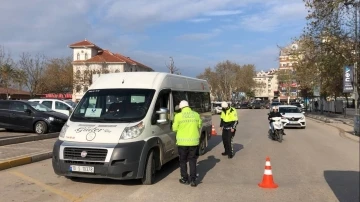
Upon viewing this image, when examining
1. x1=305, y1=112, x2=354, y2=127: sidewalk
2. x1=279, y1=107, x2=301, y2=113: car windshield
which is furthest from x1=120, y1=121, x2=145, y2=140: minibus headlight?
x1=305, y1=112, x2=354, y2=127: sidewalk

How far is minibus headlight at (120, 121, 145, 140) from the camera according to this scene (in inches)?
295

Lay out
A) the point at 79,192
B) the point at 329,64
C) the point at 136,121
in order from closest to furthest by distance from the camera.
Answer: the point at 79,192
the point at 136,121
the point at 329,64

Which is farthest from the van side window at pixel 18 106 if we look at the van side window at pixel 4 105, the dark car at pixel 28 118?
the van side window at pixel 4 105

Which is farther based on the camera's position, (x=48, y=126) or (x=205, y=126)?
(x=48, y=126)

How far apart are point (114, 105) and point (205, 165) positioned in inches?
128

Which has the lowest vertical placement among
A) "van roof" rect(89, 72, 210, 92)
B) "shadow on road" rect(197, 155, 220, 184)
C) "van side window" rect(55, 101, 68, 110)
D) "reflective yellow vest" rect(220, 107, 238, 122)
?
"shadow on road" rect(197, 155, 220, 184)

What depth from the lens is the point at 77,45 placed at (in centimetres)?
8531

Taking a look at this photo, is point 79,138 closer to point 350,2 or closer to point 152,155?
point 152,155

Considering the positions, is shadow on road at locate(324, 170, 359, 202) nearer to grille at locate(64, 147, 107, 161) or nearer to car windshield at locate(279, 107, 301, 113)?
grille at locate(64, 147, 107, 161)

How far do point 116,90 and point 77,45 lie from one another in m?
80.3

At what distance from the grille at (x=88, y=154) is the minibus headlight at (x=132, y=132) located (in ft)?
1.57

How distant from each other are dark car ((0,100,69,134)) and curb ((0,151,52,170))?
6037 millimetres

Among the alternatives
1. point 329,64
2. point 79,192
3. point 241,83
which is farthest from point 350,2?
point 241,83

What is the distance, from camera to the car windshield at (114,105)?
8.12 meters
